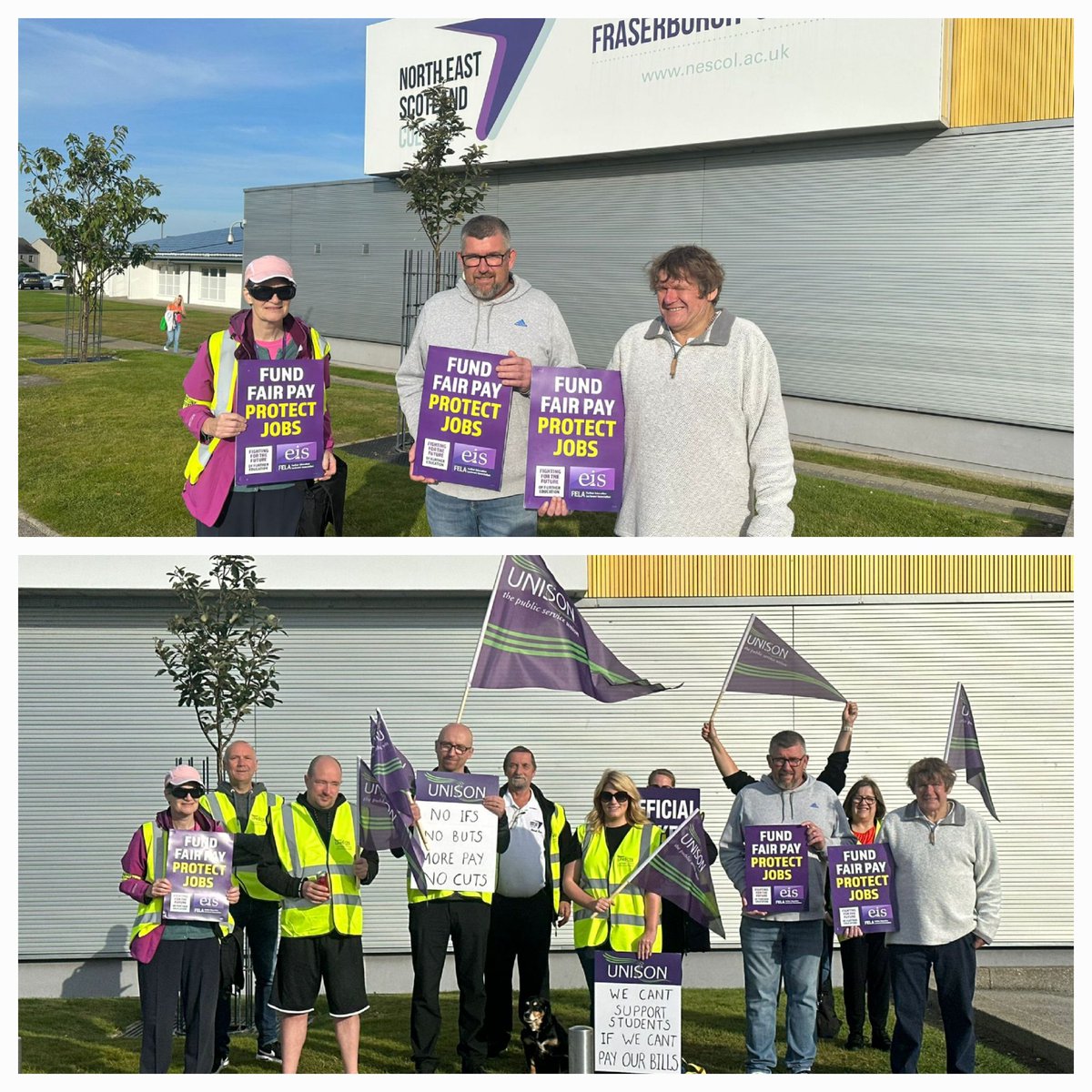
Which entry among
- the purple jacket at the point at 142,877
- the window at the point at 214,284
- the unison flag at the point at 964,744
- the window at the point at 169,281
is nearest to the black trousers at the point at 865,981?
the unison flag at the point at 964,744

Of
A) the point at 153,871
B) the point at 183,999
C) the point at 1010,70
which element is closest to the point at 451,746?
the point at 153,871

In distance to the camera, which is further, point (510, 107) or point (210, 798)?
point (510, 107)

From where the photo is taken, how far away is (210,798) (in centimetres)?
652

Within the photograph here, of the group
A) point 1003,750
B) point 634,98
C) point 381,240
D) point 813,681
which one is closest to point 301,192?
point 381,240

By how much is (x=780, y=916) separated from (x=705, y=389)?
272cm

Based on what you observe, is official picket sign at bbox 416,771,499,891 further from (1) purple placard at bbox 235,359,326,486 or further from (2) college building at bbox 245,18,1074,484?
(2) college building at bbox 245,18,1074,484

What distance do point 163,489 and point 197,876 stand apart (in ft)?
24.7

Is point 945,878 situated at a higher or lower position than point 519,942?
higher

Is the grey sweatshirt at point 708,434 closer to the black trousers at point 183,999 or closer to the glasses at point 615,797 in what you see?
the glasses at point 615,797

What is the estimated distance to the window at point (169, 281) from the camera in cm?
4306

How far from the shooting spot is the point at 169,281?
148 feet

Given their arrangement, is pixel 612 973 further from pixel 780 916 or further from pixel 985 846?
pixel 985 846

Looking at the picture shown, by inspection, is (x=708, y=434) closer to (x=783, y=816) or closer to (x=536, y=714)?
(x=783, y=816)

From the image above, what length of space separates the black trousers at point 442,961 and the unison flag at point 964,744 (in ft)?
9.88
